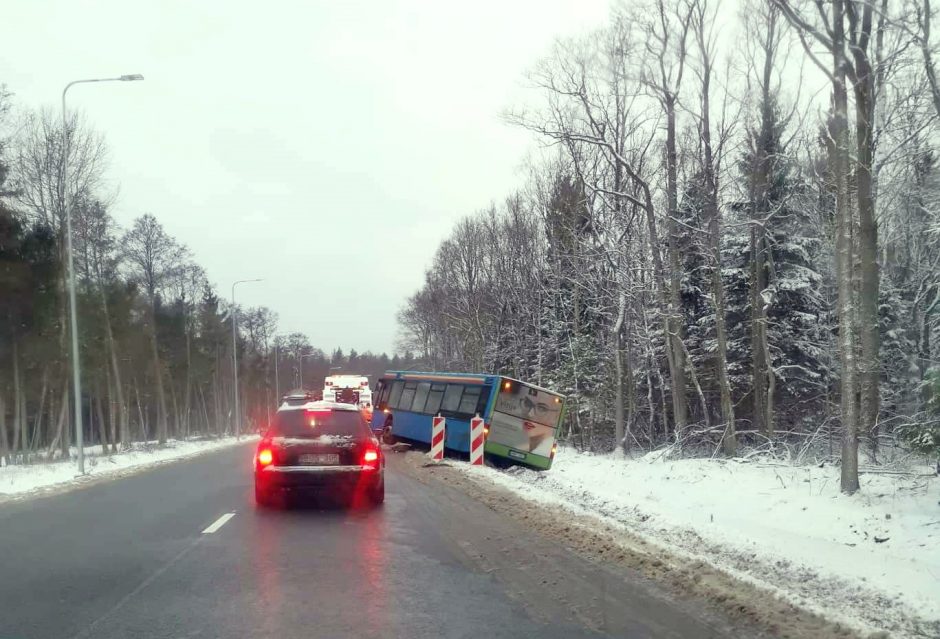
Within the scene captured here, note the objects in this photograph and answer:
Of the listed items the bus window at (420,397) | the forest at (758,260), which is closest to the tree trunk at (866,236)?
the forest at (758,260)

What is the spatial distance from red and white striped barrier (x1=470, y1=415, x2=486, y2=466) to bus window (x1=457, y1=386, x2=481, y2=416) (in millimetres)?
2508

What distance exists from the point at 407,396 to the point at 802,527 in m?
21.7

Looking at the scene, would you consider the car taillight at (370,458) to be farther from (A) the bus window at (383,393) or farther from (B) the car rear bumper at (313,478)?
(A) the bus window at (383,393)

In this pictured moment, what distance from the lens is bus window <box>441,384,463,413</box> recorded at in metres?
25.5

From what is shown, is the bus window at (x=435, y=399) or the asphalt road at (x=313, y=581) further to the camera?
the bus window at (x=435, y=399)

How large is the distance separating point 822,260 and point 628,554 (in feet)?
71.6

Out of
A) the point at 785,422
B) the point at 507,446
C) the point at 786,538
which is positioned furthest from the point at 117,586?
the point at 785,422

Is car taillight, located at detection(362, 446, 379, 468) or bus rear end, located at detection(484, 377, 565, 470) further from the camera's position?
bus rear end, located at detection(484, 377, 565, 470)

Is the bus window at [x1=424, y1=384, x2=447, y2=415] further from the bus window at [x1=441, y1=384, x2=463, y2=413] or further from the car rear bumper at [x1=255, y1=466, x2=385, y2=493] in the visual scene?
the car rear bumper at [x1=255, y1=466, x2=385, y2=493]

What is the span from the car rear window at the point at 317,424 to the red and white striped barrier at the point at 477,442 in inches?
352

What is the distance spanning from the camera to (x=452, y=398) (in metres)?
26.0

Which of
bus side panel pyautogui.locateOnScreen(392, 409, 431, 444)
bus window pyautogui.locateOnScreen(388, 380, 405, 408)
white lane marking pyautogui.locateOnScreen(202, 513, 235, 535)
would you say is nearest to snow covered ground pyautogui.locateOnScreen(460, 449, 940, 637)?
white lane marking pyautogui.locateOnScreen(202, 513, 235, 535)

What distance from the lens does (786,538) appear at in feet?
30.0

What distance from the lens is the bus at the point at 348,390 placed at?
42562 mm
